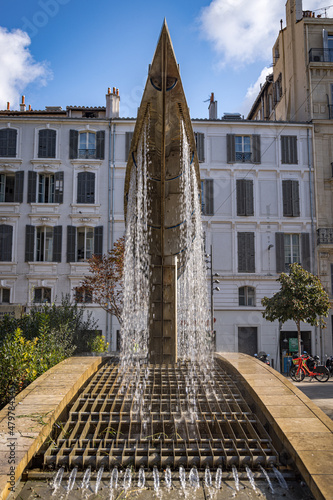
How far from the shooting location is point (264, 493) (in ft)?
13.8

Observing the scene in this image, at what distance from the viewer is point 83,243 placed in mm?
23812

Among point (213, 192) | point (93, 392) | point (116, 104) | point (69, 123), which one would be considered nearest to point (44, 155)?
A: point (69, 123)

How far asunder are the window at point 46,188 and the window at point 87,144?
1.47 m

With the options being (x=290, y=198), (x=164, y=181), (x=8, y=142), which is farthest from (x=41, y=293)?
(x=164, y=181)

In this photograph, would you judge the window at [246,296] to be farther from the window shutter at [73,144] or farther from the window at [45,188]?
the window shutter at [73,144]

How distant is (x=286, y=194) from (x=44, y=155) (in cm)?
1293

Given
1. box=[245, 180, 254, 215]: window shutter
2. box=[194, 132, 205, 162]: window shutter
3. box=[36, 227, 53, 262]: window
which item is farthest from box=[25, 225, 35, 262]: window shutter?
box=[245, 180, 254, 215]: window shutter

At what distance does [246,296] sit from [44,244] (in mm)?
10640

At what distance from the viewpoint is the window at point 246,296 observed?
2380 cm

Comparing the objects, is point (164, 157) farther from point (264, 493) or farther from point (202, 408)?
point (264, 493)

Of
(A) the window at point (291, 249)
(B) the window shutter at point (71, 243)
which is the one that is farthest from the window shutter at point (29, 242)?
(A) the window at point (291, 249)

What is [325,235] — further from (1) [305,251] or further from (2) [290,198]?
(2) [290,198]

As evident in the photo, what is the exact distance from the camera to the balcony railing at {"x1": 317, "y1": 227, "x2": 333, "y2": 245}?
78.7 feet

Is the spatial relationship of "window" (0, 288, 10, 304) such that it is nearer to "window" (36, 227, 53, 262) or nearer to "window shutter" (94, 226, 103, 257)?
"window" (36, 227, 53, 262)
